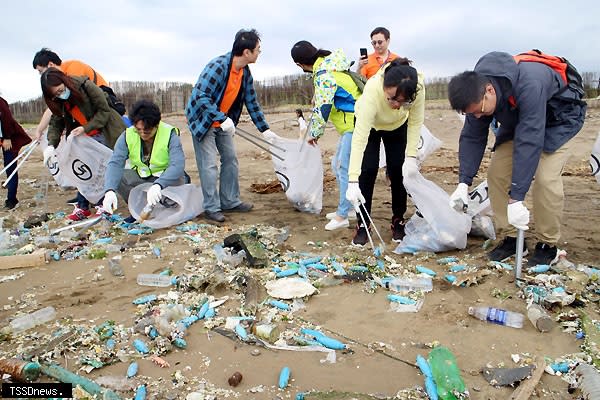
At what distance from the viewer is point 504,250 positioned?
3.56 metres

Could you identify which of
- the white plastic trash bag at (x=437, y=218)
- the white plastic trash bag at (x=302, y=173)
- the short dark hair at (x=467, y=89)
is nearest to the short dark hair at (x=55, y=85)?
the white plastic trash bag at (x=302, y=173)

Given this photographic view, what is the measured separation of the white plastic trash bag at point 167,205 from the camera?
181 inches

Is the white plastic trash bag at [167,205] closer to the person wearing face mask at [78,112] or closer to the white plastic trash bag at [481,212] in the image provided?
the person wearing face mask at [78,112]

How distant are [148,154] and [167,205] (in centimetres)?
50

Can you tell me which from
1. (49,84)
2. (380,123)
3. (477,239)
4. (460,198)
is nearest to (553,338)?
(460,198)

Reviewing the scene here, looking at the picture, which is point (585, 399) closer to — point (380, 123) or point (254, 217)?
point (380, 123)

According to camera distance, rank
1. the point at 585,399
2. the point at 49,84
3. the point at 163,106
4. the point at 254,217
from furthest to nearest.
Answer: the point at 163,106 < the point at 254,217 < the point at 49,84 < the point at 585,399

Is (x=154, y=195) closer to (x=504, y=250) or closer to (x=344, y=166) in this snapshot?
(x=344, y=166)

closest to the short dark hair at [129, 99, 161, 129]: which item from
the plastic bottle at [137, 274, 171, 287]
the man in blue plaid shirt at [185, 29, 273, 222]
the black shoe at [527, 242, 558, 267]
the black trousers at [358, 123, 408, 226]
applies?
the man in blue plaid shirt at [185, 29, 273, 222]

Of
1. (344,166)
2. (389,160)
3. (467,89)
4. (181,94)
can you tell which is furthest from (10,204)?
(181,94)

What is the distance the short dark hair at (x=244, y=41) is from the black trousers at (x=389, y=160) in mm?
1467

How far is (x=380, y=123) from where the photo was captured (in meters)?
3.73

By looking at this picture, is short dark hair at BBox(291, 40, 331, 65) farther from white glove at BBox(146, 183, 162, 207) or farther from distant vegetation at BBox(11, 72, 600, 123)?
distant vegetation at BBox(11, 72, 600, 123)

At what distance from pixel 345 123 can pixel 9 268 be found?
2.83m
